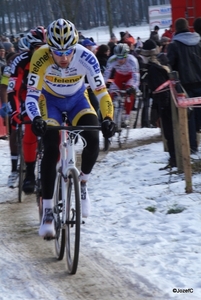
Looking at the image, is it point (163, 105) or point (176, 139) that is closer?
point (176, 139)

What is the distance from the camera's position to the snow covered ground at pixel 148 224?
5.25m

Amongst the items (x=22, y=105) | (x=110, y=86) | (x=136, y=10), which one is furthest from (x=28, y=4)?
(x=22, y=105)

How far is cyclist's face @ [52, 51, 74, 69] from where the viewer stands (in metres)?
5.86

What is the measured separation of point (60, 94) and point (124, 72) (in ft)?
23.8

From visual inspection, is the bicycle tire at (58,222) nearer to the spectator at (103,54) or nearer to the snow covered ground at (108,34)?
the spectator at (103,54)

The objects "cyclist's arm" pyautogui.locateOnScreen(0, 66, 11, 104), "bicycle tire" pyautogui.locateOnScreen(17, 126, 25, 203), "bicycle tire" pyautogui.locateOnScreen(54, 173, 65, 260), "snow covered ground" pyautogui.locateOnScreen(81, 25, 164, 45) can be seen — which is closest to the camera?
"bicycle tire" pyautogui.locateOnScreen(54, 173, 65, 260)

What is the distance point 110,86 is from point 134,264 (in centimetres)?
799

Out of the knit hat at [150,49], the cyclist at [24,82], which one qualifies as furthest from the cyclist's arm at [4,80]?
the knit hat at [150,49]

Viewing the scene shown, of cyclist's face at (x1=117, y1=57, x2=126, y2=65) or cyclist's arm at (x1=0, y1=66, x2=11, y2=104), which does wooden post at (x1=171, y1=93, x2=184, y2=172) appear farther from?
cyclist's face at (x1=117, y1=57, x2=126, y2=65)

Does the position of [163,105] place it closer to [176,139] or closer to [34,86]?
[176,139]

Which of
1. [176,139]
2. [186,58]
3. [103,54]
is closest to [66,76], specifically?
[176,139]

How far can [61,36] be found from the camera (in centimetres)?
574

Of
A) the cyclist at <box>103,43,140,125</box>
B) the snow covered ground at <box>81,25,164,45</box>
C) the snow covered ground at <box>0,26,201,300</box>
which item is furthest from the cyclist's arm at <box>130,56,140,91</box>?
the snow covered ground at <box>81,25,164,45</box>

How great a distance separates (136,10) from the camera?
287ft
